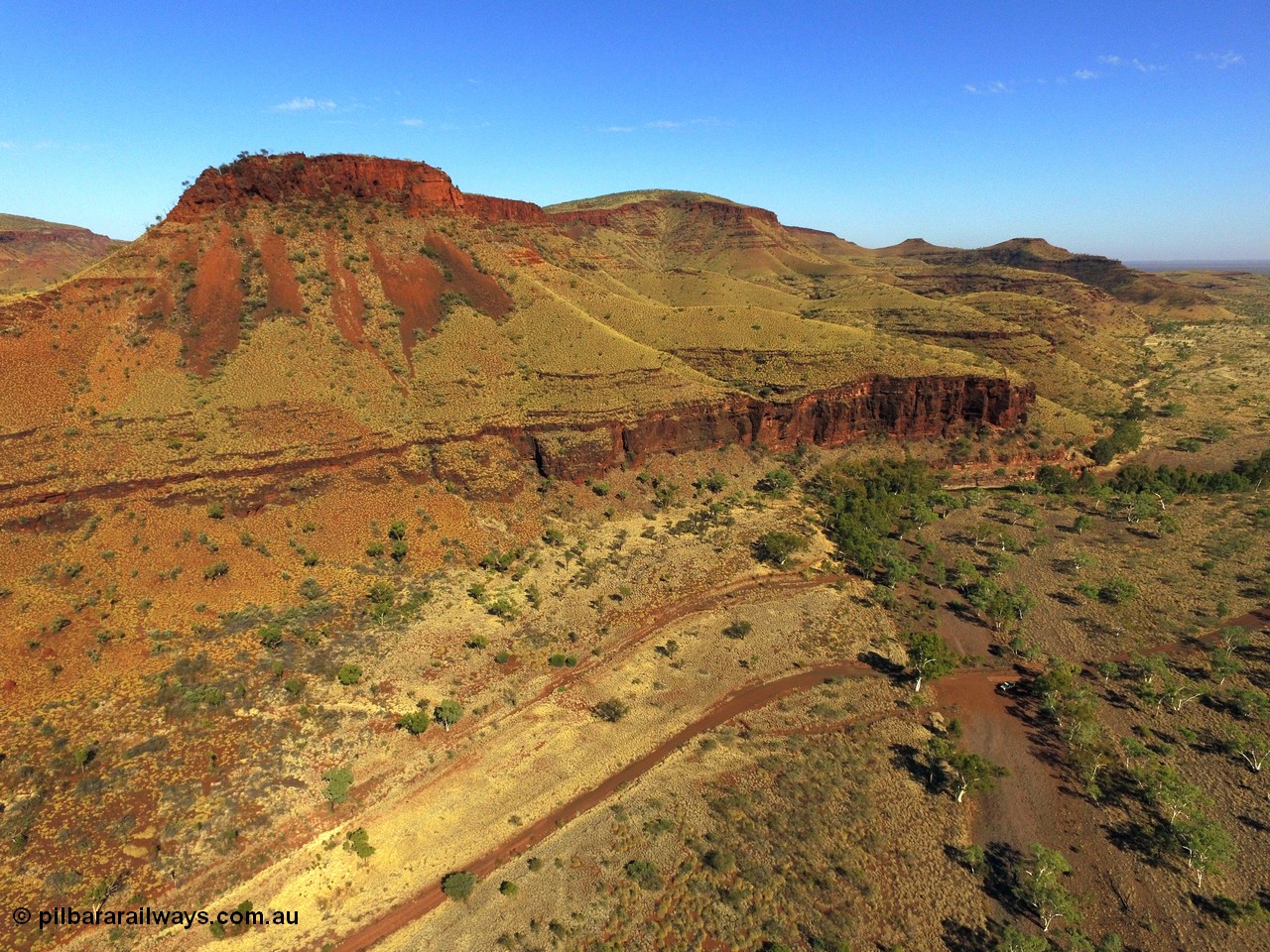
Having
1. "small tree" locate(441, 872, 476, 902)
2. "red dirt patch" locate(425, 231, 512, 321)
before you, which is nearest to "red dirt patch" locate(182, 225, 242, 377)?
"red dirt patch" locate(425, 231, 512, 321)

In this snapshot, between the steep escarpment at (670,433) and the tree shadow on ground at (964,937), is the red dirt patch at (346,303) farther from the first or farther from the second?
the tree shadow on ground at (964,937)

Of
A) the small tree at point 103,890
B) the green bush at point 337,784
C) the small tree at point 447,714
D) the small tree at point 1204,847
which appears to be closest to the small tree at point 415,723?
the small tree at point 447,714

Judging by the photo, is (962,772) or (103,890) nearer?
(103,890)

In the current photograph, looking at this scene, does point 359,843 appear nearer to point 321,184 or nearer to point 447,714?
point 447,714

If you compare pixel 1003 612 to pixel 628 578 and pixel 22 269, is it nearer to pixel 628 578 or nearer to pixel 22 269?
pixel 628 578

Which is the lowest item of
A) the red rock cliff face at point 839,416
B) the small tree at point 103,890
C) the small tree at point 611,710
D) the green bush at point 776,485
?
the small tree at point 611,710

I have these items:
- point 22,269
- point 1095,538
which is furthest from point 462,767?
point 22,269

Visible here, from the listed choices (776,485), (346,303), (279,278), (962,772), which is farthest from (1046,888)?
(279,278)
